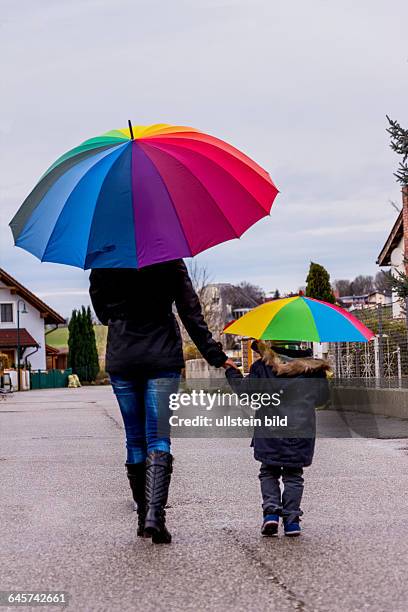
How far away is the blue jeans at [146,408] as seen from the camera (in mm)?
6098

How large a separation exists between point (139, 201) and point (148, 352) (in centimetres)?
82

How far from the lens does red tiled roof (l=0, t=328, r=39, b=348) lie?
74938 mm

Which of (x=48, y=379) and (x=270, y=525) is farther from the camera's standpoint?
(x=48, y=379)

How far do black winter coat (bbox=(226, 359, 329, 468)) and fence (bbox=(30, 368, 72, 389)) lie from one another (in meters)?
67.6

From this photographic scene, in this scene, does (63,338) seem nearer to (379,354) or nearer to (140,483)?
(379,354)

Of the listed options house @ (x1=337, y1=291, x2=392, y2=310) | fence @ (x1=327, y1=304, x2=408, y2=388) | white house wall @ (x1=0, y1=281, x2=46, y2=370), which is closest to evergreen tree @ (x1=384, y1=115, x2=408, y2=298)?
fence @ (x1=327, y1=304, x2=408, y2=388)

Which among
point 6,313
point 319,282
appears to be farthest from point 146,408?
point 6,313

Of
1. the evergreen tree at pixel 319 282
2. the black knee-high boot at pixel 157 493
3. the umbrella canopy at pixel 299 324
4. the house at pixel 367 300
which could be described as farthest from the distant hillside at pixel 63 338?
the black knee-high boot at pixel 157 493

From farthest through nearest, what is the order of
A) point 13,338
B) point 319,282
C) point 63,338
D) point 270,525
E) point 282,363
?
point 63,338, point 13,338, point 319,282, point 282,363, point 270,525

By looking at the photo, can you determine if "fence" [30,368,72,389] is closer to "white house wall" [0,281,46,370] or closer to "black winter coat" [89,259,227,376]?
"white house wall" [0,281,46,370]

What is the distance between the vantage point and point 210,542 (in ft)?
19.9

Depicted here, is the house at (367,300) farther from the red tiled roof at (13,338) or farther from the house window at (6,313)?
the house window at (6,313)

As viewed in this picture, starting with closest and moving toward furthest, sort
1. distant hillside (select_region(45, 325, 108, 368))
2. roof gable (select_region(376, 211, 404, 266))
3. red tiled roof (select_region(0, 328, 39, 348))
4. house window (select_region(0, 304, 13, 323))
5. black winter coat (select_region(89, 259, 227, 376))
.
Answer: black winter coat (select_region(89, 259, 227, 376)) < roof gable (select_region(376, 211, 404, 266)) < red tiled roof (select_region(0, 328, 39, 348)) < house window (select_region(0, 304, 13, 323)) < distant hillside (select_region(45, 325, 108, 368))

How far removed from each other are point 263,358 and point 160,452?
2.63 feet
